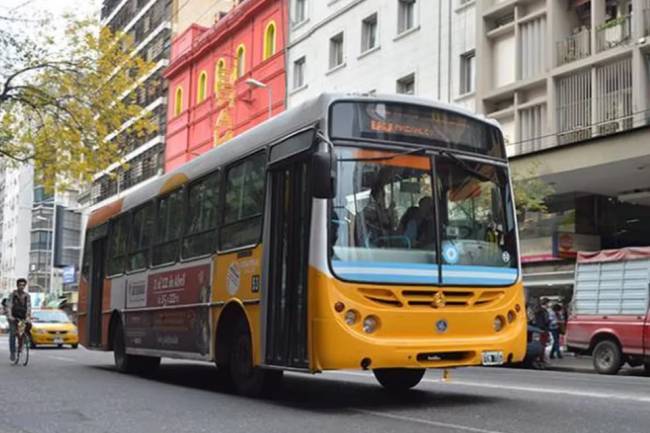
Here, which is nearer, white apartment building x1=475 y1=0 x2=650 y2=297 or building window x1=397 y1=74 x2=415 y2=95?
white apartment building x1=475 y1=0 x2=650 y2=297

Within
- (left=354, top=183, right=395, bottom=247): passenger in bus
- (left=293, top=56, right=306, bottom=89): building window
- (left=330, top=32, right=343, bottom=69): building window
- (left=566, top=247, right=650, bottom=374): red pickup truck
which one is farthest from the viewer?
(left=293, top=56, right=306, bottom=89): building window

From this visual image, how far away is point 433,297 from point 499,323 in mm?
923

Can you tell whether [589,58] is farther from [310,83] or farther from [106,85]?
[310,83]

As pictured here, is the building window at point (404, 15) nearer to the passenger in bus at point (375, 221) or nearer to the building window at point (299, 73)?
the building window at point (299, 73)

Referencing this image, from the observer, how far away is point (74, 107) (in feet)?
60.1

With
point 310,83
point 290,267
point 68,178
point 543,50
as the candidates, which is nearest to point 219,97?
point 310,83

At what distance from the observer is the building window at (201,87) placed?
48672 mm

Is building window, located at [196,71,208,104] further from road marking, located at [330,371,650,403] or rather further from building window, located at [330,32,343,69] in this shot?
road marking, located at [330,371,650,403]

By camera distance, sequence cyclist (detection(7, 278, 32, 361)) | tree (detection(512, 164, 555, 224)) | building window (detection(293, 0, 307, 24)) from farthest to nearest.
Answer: building window (detection(293, 0, 307, 24)) → tree (detection(512, 164, 555, 224)) → cyclist (detection(7, 278, 32, 361))

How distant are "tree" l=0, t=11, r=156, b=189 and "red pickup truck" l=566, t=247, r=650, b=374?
1061cm

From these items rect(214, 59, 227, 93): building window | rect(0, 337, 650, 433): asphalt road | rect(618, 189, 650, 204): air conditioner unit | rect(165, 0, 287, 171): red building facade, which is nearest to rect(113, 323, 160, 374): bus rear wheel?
rect(0, 337, 650, 433): asphalt road

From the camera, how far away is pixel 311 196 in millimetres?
8898

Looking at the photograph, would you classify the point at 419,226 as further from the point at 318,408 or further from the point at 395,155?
the point at 318,408

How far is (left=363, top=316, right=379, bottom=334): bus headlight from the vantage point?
28.1 ft
